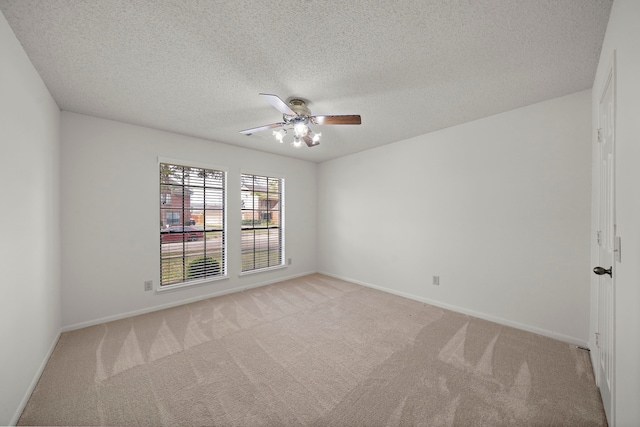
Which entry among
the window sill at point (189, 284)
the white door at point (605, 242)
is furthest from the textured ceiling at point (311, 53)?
the window sill at point (189, 284)

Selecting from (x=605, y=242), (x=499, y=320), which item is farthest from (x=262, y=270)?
(x=605, y=242)

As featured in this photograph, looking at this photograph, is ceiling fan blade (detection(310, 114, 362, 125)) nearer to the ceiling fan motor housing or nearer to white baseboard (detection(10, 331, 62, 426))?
the ceiling fan motor housing

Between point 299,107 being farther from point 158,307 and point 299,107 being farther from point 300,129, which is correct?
point 158,307

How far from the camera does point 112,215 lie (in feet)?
10.0

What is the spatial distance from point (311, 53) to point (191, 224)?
311cm

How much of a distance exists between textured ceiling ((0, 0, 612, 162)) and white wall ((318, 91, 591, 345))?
0.42 meters

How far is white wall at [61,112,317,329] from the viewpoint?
2807mm

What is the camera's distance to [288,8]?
4.59 feet

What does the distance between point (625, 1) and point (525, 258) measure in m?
2.37

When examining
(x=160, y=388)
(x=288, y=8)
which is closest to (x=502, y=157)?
(x=288, y=8)

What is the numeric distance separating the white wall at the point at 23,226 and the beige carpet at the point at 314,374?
274mm

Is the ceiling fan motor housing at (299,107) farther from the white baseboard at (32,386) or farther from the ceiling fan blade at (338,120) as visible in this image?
the white baseboard at (32,386)

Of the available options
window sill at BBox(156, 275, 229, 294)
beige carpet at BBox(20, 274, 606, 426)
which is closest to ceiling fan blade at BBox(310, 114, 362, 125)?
beige carpet at BBox(20, 274, 606, 426)

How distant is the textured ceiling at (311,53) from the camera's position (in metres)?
1.42
